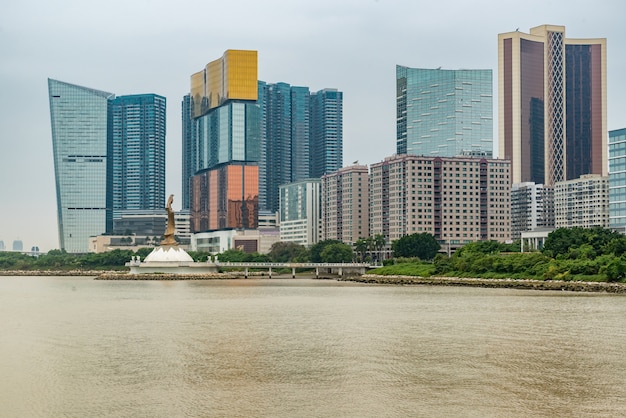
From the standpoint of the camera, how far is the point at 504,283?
3819 inches

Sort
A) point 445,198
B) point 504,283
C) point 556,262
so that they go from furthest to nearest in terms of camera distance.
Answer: point 445,198
point 556,262
point 504,283

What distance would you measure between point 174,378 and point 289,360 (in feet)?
18.4

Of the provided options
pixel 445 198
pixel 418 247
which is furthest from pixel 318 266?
pixel 445 198

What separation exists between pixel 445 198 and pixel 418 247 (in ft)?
115

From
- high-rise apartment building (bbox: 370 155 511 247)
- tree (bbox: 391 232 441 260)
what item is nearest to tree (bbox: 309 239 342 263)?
high-rise apartment building (bbox: 370 155 511 247)

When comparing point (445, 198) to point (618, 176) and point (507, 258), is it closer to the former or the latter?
point (618, 176)

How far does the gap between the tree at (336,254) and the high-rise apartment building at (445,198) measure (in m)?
21.4

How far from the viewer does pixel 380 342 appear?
41.4 metres

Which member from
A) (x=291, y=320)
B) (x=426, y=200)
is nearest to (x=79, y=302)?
(x=291, y=320)

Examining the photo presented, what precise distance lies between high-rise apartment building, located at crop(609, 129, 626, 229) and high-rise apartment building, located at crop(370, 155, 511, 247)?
165 feet

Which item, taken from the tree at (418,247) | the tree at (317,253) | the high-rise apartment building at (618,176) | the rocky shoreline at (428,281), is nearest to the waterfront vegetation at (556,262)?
the rocky shoreline at (428,281)

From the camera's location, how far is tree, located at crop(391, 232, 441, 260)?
15038 centimetres

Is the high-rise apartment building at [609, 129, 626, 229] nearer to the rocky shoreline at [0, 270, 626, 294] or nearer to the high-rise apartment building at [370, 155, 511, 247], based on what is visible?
the rocky shoreline at [0, 270, 626, 294]

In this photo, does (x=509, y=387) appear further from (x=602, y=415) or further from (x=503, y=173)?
(x=503, y=173)
